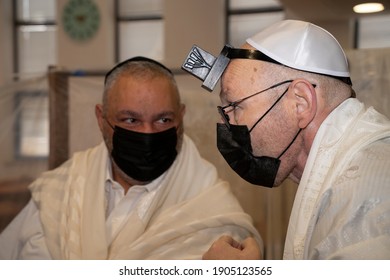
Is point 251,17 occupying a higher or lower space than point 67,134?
higher

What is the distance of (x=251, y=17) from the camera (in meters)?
1.92

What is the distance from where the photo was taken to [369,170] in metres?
0.90

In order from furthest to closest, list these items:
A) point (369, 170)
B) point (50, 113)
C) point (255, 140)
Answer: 1. point (50, 113)
2. point (255, 140)
3. point (369, 170)

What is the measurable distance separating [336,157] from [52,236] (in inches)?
36.8

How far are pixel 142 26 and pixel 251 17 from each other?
1.49 feet

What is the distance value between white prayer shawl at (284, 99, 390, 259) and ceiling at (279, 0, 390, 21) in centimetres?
82

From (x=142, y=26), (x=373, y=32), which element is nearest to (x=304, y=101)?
(x=373, y=32)

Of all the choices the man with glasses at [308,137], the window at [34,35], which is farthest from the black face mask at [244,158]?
the window at [34,35]

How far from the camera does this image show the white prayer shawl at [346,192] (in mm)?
864

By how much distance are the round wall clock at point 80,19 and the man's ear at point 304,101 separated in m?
1.15

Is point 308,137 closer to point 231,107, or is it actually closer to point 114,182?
point 231,107

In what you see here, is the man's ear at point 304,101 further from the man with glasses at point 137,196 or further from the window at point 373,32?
the window at point 373,32

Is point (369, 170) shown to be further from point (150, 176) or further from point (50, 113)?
point (50, 113)

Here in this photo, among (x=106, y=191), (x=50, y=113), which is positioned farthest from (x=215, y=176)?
(x=50, y=113)
